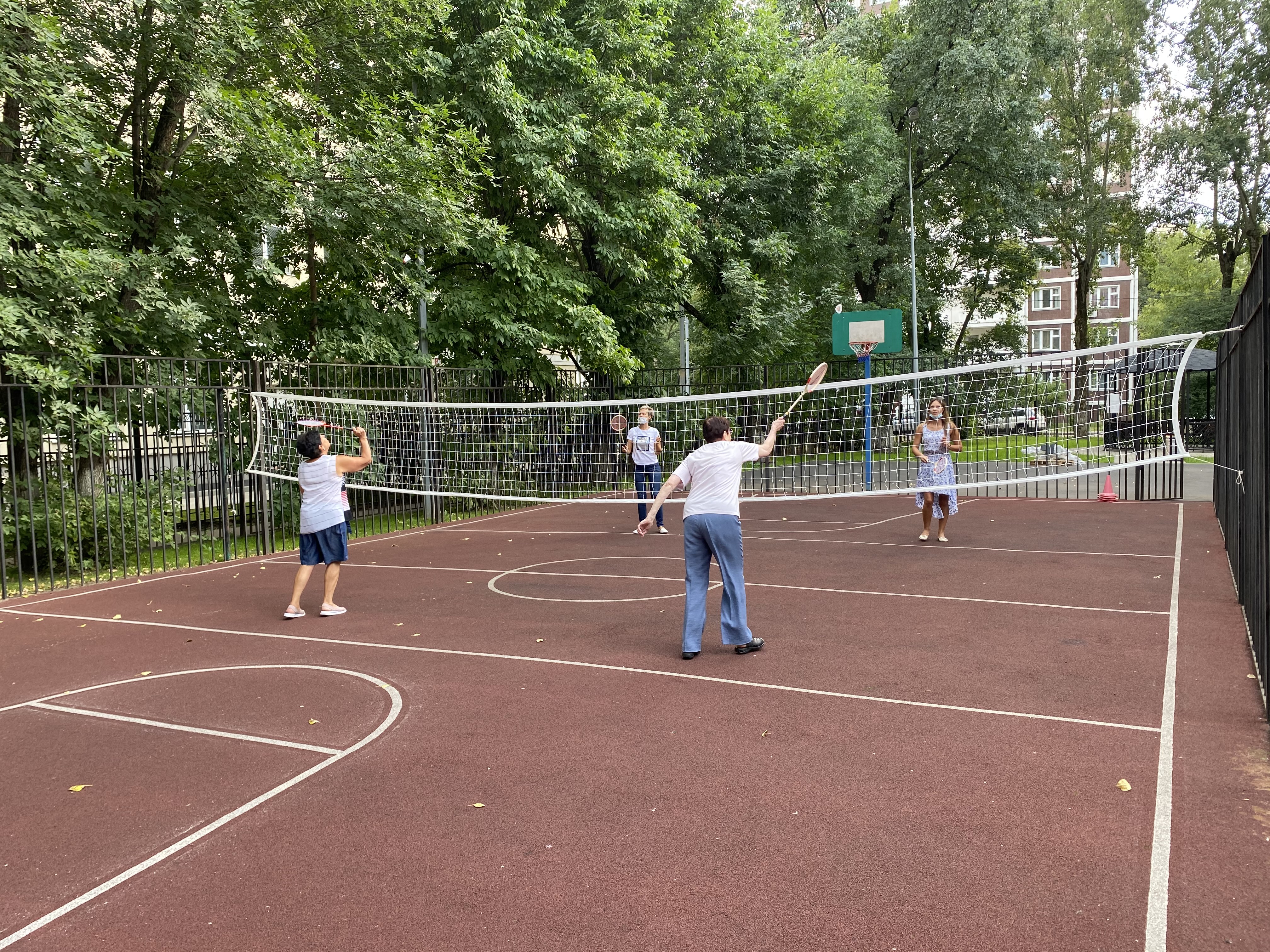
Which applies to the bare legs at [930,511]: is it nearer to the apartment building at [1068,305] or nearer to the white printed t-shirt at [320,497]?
the white printed t-shirt at [320,497]

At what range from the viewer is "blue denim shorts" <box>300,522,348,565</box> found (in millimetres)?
8789

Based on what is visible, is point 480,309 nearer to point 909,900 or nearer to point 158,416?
point 158,416

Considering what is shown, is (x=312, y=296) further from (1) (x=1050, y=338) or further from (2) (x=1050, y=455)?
(1) (x=1050, y=338)

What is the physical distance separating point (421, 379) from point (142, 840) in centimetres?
1312

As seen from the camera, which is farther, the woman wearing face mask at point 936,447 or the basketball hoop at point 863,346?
the basketball hoop at point 863,346

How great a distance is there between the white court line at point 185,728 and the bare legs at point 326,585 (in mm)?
2606

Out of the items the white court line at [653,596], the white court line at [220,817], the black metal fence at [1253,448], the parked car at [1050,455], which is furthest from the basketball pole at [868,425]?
the white court line at [220,817]

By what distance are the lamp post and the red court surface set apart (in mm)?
22076

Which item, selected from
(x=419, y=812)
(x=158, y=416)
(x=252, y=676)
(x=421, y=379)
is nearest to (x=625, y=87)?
(x=421, y=379)

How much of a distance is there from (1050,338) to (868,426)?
74899 mm

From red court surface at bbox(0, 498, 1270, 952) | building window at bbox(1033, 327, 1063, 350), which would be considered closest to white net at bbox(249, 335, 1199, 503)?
red court surface at bbox(0, 498, 1270, 952)

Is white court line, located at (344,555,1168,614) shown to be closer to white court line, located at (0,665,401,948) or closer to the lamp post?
white court line, located at (0,665,401,948)

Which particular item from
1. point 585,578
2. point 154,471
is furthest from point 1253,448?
point 154,471

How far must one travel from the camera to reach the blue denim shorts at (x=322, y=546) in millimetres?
8789
